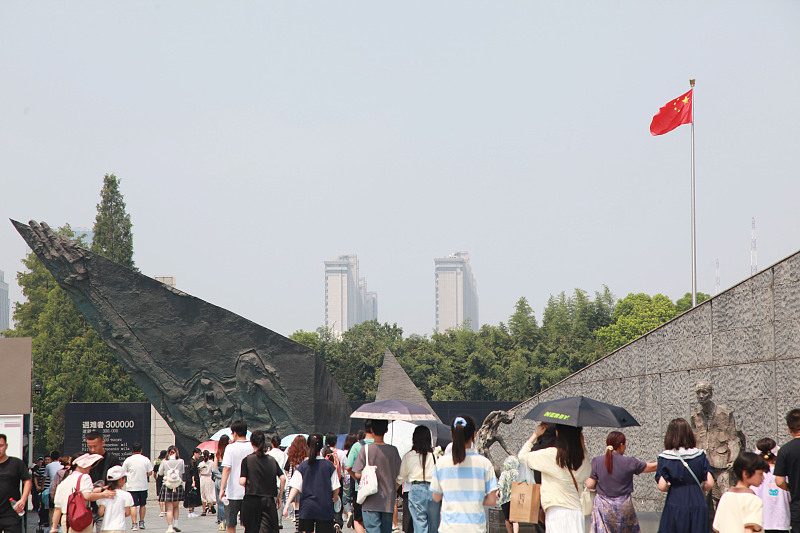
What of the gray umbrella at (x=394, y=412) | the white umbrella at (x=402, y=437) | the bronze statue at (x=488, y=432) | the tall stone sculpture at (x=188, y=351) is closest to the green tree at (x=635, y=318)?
the tall stone sculpture at (x=188, y=351)

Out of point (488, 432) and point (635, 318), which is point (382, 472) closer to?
point (488, 432)

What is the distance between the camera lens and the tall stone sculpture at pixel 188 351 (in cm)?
1597

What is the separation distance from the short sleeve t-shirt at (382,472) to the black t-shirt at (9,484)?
2.69 metres

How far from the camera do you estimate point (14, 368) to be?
10023 millimetres

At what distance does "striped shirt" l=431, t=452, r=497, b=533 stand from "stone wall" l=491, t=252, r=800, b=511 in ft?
16.0

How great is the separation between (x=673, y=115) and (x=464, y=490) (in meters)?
16.1

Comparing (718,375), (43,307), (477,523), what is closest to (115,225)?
(43,307)

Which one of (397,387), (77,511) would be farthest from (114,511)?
(397,387)

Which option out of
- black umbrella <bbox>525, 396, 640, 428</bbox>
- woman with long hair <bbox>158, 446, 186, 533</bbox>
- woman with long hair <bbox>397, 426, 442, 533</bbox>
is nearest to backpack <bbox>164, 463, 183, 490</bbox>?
woman with long hair <bbox>158, 446, 186, 533</bbox>

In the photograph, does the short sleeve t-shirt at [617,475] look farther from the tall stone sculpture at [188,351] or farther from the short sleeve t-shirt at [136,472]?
the tall stone sculpture at [188,351]

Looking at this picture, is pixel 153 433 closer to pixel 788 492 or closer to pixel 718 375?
pixel 718 375

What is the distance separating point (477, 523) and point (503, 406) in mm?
30188

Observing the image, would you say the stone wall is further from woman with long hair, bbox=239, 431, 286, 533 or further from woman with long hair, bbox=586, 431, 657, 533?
woman with long hair, bbox=239, 431, 286, 533

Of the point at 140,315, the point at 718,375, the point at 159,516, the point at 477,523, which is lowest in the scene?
the point at 159,516
